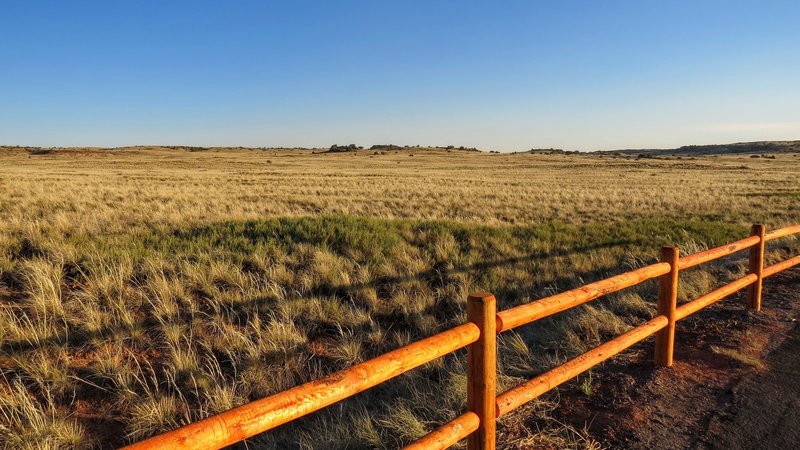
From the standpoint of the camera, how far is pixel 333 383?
7.98 ft

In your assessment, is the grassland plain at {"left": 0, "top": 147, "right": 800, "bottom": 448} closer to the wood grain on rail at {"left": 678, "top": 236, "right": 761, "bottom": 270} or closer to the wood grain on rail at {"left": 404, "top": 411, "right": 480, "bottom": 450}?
the wood grain on rail at {"left": 404, "top": 411, "right": 480, "bottom": 450}

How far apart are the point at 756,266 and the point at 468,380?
231 inches

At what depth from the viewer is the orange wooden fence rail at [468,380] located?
203 cm

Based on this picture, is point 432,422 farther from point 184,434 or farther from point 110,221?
point 110,221

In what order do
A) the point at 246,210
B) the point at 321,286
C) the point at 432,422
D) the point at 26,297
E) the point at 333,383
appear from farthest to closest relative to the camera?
the point at 246,210 < the point at 321,286 < the point at 26,297 < the point at 432,422 < the point at 333,383

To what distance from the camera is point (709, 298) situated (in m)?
5.82

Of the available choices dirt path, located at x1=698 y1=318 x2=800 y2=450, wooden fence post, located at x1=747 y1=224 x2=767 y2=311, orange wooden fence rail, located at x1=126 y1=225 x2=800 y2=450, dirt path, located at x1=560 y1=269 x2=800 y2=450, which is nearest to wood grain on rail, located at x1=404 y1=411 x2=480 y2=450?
orange wooden fence rail, located at x1=126 y1=225 x2=800 y2=450

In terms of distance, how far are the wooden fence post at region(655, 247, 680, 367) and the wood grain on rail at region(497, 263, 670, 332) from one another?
0.84 ft

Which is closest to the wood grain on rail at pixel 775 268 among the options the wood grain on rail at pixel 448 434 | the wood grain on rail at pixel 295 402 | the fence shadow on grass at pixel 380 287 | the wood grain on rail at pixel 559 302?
the fence shadow on grass at pixel 380 287

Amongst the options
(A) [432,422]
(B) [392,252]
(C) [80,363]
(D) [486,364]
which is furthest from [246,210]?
(D) [486,364]

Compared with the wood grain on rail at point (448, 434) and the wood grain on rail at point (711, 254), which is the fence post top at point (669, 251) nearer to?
the wood grain on rail at point (711, 254)

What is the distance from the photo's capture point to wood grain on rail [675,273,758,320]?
538 cm

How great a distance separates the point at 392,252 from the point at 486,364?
7330 mm

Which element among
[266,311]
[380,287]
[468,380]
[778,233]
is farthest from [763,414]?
[266,311]
